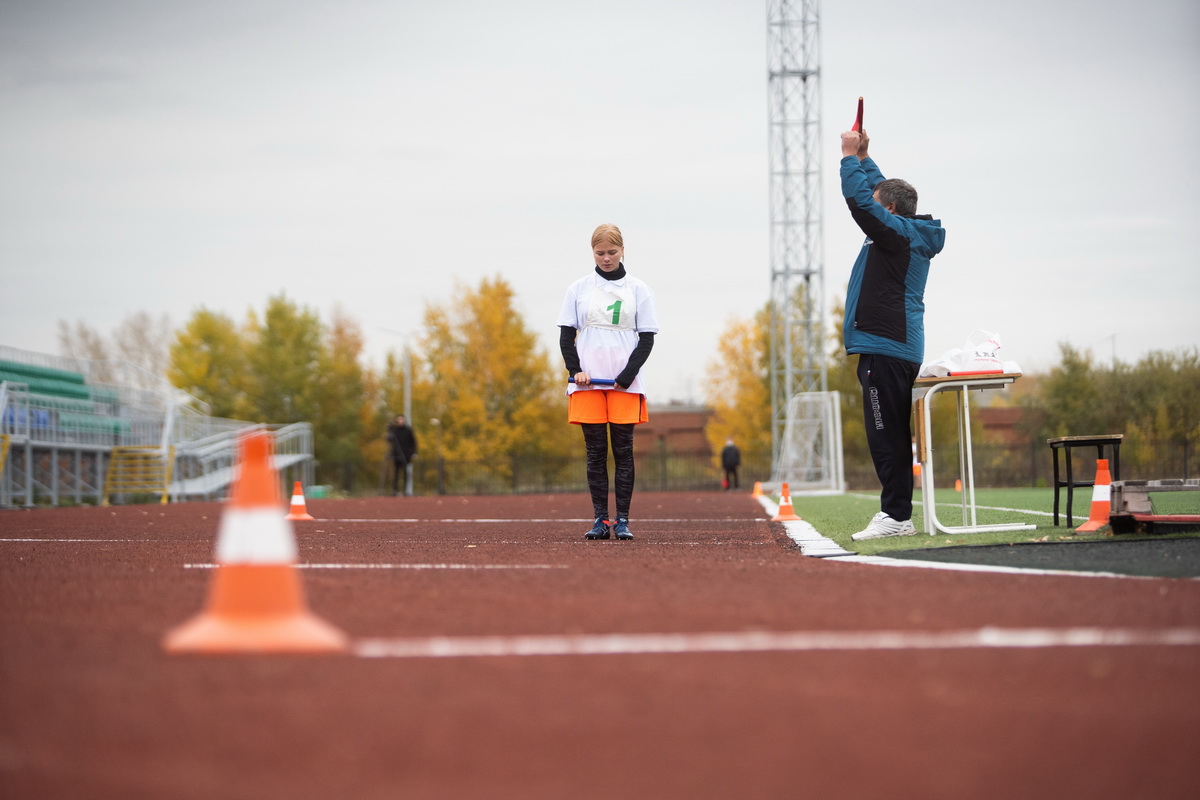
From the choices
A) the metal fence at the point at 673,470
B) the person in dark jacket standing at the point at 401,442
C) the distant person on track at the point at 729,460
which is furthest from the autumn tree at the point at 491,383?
the person in dark jacket standing at the point at 401,442

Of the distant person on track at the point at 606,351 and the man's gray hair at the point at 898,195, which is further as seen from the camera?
the distant person on track at the point at 606,351

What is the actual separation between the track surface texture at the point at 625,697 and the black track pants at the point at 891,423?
100 inches

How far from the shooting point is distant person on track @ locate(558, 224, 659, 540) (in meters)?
8.37

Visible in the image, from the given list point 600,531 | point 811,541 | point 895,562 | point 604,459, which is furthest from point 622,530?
point 895,562

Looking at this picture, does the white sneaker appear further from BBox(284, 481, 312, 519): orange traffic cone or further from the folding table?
BBox(284, 481, 312, 519): orange traffic cone

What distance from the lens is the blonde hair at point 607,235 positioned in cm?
836

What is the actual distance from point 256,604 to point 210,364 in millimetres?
53456

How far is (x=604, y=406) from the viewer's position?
845 centimetres

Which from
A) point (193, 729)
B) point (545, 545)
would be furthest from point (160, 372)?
point (193, 729)

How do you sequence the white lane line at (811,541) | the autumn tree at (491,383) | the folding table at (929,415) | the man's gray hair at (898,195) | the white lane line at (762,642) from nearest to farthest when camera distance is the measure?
the white lane line at (762,642)
the white lane line at (811,541)
the folding table at (929,415)
the man's gray hair at (898,195)
the autumn tree at (491,383)

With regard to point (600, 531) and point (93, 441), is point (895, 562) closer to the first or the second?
point (600, 531)

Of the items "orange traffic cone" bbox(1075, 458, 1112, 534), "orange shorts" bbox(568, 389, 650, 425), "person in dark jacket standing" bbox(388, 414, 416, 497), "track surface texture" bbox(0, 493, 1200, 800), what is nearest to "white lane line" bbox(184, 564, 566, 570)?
"track surface texture" bbox(0, 493, 1200, 800)

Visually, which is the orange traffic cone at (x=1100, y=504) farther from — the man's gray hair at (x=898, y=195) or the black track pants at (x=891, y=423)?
the man's gray hair at (x=898, y=195)

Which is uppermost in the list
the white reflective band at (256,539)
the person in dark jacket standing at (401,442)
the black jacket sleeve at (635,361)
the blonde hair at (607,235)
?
Answer: the blonde hair at (607,235)
